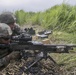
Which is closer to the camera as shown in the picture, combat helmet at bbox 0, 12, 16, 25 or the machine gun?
the machine gun

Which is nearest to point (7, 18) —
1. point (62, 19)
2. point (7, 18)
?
point (7, 18)

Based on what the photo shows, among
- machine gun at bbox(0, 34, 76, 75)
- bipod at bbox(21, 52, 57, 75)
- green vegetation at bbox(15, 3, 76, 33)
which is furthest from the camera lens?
green vegetation at bbox(15, 3, 76, 33)

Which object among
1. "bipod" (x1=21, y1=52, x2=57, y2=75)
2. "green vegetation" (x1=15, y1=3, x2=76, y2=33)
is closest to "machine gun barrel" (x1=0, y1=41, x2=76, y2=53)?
"bipod" (x1=21, y1=52, x2=57, y2=75)

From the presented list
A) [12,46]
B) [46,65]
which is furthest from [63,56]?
[12,46]

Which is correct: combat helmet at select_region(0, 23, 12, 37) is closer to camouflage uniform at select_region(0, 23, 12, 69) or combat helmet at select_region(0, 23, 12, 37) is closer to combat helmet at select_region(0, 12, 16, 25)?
camouflage uniform at select_region(0, 23, 12, 69)

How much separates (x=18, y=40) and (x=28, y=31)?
3074 mm

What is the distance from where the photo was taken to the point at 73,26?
41.6 feet

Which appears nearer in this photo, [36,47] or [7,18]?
[36,47]

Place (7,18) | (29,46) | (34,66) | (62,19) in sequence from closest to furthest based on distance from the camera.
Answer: (29,46)
(34,66)
(7,18)
(62,19)

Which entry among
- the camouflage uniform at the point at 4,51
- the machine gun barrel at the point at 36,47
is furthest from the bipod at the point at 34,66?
the camouflage uniform at the point at 4,51

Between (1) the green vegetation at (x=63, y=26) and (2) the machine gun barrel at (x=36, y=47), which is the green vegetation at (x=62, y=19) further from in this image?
(2) the machine gun barrel at (x=36, y=47)

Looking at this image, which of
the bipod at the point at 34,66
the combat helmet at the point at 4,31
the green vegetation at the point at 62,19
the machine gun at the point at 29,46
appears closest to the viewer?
the combat helmet at the point at 4,31

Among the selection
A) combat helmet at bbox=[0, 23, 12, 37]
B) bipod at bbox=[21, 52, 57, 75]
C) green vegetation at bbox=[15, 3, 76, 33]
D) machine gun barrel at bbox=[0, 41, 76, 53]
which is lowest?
bipod at bbox=[21, 52, 57, 75]

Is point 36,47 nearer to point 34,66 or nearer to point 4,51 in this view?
point 4,51
